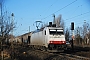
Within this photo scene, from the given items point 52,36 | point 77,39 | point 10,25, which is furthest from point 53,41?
point 77,39

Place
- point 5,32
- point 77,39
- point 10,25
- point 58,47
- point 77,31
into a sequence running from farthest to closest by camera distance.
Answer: point 77,31 < point 77,39 < point 58,47 < point 10,25 < point 5,32

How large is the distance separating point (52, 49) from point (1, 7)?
963cm

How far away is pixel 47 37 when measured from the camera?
26.0 m

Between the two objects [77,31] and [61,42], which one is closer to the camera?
[61,42]

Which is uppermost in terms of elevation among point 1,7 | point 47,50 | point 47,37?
point 1,7

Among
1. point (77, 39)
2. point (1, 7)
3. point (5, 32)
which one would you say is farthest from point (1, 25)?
point (77, 39)

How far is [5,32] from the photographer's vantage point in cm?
1711

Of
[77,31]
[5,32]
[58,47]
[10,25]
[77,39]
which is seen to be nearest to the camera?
[5,32]

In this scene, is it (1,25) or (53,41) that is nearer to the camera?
(1,25)

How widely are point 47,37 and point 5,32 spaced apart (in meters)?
9.62

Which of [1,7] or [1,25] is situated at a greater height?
[1,7]

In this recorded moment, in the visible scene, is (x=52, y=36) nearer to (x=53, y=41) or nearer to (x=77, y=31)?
(x=53, y=41)

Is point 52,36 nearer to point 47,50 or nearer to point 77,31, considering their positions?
point 47,50

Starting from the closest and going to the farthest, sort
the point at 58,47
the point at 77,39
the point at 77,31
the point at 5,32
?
the point at 5,32, the point at 58,47, the point at 77,39, the point at 77,31
